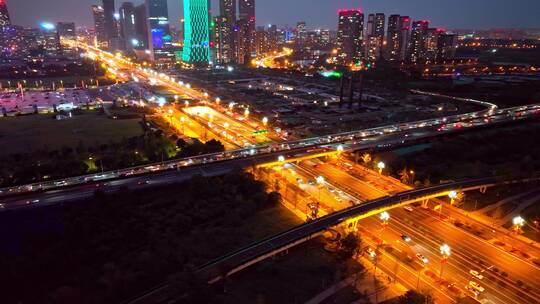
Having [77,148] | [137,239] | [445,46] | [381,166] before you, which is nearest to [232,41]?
[445,46]

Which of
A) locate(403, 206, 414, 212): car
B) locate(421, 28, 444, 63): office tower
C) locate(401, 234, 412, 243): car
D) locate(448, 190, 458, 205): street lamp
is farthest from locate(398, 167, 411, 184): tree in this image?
locate(421, 28, 444, 63): office tower

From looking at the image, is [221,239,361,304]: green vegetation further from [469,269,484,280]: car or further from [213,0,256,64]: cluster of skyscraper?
[213,0,256,64]: cluster of skyscraper

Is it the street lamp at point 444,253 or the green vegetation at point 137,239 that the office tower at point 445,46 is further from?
the street lamp at point 444,253

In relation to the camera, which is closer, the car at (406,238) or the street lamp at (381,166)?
the car at (406,238)

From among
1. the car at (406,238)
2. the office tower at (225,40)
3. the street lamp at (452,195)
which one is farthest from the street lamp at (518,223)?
the office tower at (225,40)

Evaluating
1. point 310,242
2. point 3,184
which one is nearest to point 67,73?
point 3,184

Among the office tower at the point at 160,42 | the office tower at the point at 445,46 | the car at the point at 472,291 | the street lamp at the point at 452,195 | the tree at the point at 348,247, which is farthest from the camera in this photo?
the office tower at the point at 445,46
